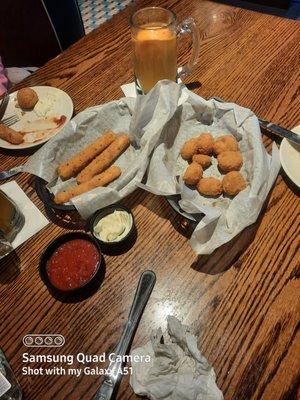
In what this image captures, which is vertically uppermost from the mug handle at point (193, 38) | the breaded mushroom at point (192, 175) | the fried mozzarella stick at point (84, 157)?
the mug handle at point (193, 38)

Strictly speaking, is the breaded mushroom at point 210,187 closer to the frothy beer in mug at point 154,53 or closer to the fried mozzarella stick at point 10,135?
the frothy beer in mug at point 154,53

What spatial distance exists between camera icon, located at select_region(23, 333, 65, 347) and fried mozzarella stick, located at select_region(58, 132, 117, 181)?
513 millimetres

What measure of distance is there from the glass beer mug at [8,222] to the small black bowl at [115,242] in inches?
9.7

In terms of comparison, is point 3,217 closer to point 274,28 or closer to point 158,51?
point 158,51

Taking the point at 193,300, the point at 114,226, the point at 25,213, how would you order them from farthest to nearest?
the point at 25,213, the point at 114,226, the point at 193,300

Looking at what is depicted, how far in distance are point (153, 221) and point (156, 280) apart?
0.65 ft

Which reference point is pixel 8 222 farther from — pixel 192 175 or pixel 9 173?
pixel 192 175

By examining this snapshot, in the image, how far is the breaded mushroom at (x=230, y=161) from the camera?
43.0 inches

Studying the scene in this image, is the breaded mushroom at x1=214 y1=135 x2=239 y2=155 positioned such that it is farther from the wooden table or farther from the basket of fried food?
the basket of fried food

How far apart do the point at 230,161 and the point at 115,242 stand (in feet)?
1.46

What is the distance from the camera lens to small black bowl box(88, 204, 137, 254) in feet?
3.22

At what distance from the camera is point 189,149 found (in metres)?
1.17

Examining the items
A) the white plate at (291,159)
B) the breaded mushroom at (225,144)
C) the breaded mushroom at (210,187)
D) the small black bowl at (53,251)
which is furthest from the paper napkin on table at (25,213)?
the white plate at (291,159)

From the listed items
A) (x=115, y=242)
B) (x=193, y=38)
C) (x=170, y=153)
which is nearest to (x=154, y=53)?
(x=193, y=38)
